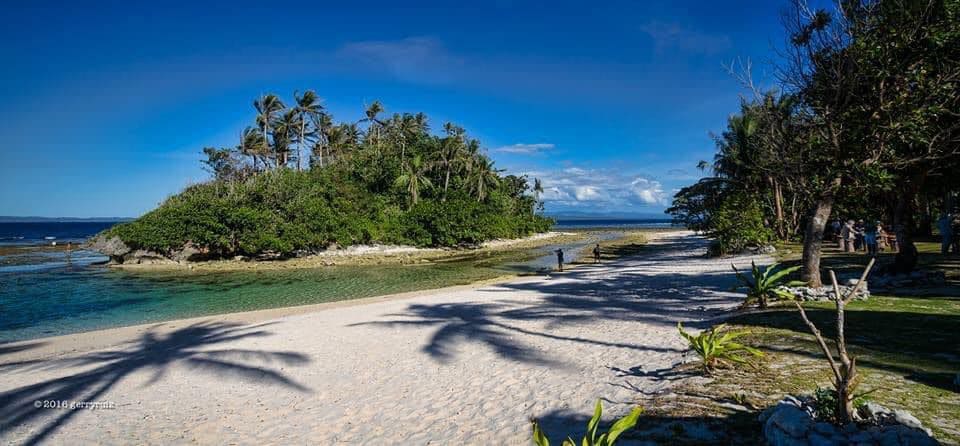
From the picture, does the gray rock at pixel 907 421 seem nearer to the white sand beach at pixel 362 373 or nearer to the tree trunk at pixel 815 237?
the white sand beach at pixel 362 373

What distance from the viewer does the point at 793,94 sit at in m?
11.7

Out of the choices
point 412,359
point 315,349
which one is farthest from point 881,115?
point 315,349

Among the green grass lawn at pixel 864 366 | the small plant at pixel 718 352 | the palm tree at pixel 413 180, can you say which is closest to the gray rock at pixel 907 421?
the green grass lawn at pixel 864 366

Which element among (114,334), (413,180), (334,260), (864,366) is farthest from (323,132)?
(864,366)

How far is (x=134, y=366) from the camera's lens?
957 centimetres

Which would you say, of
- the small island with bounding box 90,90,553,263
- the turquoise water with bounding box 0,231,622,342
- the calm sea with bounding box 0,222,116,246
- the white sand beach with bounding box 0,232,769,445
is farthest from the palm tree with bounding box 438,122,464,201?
the calm sea with bounding box 0,222,116,246

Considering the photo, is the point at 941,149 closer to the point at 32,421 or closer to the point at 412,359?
the point at 412,359

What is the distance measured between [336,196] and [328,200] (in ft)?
3.30

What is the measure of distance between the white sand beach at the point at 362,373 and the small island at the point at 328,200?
2432 cm

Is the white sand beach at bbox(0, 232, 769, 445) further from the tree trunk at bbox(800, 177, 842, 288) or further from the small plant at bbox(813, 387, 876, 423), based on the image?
the small plant at bbox(813, 387, 876, 423)

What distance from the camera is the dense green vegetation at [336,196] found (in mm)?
36781

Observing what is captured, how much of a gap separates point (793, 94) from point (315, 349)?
42.7 ft

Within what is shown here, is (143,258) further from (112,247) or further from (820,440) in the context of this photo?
(820,440)

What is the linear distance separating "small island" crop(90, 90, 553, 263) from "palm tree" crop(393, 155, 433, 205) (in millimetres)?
161
